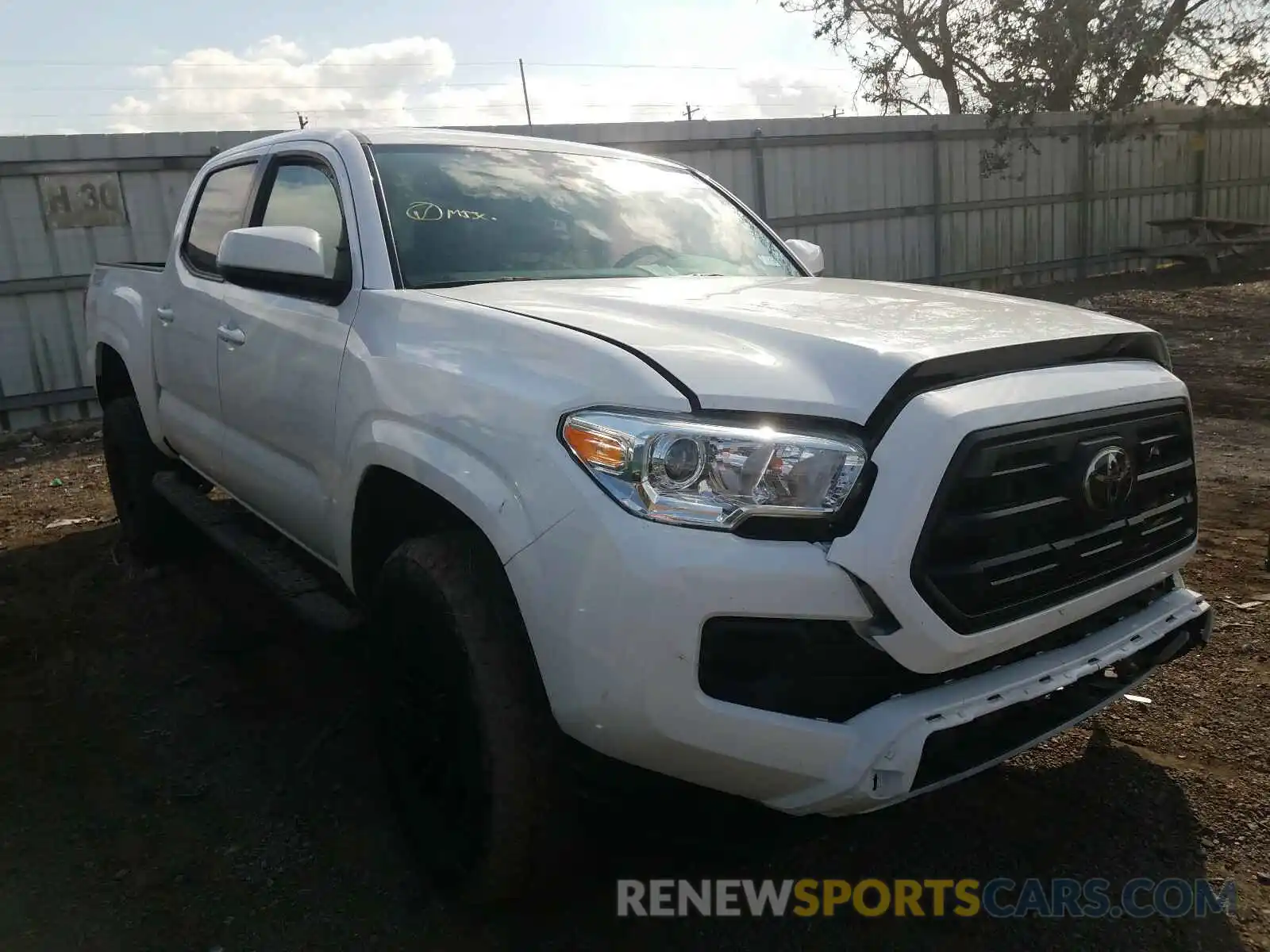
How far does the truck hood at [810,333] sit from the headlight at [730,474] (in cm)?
6

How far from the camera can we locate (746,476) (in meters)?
1.78

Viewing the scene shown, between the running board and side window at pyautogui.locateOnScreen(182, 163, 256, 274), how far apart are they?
37.1 inches

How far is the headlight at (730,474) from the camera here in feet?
5.81

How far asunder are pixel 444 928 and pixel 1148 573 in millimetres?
1777

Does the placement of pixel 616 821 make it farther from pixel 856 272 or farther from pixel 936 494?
pixel 856 272

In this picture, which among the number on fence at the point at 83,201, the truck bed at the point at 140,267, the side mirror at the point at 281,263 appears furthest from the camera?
the number on fence at the point at 83,201

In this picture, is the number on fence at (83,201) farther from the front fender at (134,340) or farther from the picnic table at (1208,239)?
the picnic table at (1208,239)

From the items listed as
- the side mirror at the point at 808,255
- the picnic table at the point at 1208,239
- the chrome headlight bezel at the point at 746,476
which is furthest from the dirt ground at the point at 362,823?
the picnic table at the point at 1208,239

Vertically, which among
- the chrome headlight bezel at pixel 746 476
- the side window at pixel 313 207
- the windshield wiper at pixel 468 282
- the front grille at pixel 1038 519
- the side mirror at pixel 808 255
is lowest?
the front grille at pixel 1038 519

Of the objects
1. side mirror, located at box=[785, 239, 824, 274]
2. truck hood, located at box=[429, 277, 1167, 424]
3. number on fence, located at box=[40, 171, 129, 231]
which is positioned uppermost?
number on fence, located at box=[40, 171, 129, 231]

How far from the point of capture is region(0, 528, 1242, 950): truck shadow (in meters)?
2.23

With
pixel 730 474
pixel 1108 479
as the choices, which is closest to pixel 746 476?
pixel 730 474

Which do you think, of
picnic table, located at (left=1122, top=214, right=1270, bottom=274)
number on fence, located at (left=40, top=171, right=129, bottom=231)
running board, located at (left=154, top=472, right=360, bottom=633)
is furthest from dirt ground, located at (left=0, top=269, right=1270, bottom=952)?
picnic table, located at (left=1122, top=214, right=1270, bottom=274)

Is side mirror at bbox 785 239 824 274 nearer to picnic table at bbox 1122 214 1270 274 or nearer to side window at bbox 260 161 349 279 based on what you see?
side window at bbox 260 161 349 279
